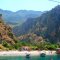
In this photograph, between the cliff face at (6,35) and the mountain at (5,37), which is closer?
the mountain at (5,37)

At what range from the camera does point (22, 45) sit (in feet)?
508

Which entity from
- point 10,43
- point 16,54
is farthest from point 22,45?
point 16,54

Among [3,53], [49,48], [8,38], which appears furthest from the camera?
[8,38]

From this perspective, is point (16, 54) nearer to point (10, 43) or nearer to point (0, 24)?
point (10, 43)

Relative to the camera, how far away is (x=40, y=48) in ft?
494

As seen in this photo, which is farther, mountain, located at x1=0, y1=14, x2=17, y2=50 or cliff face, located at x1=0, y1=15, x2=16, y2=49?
cliff face, located at x1=0, y1=15, x2=16, y2=49

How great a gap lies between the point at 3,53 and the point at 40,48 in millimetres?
27839

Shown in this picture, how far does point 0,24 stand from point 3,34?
Answer: 8875 millimetres

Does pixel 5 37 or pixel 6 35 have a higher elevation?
pixel 6 35

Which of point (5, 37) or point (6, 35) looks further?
point (6, 35)

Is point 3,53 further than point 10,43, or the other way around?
point 10,43

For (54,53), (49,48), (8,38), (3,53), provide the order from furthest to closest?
1. (8,38)
2. (49,48)
3. (54,53)
4. (3,53)

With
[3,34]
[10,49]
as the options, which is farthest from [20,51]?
[3,34]

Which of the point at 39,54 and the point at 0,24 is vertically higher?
the point at 0,24
